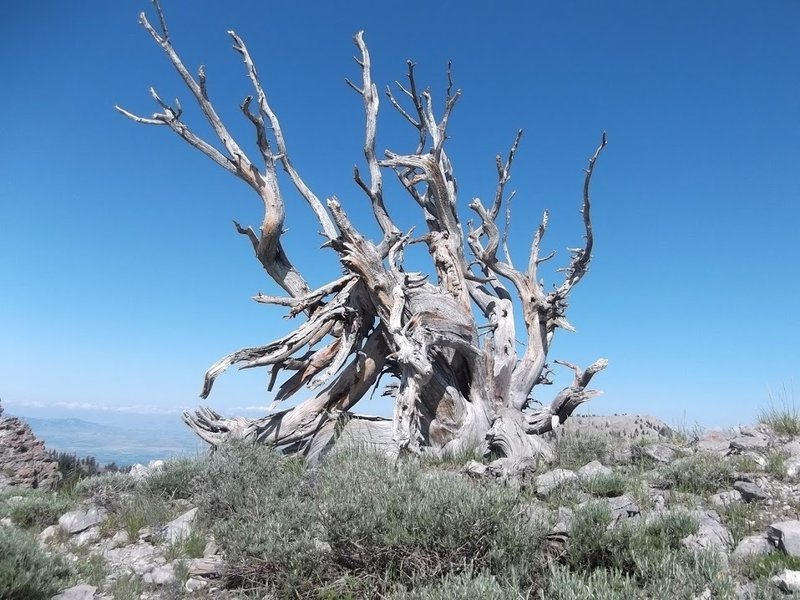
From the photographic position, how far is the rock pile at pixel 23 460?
30.0 feet

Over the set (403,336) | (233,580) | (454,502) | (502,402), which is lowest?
(233,580)

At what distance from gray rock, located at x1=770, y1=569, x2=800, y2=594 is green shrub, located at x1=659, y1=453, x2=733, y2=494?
2.54 meters

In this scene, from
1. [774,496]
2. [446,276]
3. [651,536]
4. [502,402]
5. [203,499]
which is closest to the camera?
[651,536]

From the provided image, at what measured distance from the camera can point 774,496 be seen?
5941mm

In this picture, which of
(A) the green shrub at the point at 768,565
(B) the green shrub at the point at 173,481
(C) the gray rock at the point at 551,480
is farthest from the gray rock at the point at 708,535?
(B) the green shrub at the point at 173,481

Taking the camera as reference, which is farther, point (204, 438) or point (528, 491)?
point (204, 438)

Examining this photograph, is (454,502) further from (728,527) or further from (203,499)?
(203,499)

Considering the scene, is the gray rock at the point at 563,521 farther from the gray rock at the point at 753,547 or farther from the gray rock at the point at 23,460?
the gray rock at the point at 23,460

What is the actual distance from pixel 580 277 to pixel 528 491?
26.9 ft

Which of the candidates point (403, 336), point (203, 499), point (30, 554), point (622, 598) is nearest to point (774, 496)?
point (622, 598)

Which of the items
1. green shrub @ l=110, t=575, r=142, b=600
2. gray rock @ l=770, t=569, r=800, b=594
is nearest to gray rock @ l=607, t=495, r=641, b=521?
gray rock @ l=770, t=569, r=800, b=594

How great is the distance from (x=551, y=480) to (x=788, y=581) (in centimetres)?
300

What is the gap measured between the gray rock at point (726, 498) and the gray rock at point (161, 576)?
546 cm

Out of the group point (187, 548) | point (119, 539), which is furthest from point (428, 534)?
point (119, 539)
